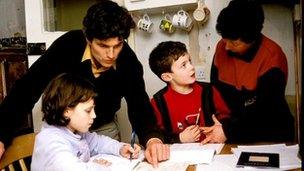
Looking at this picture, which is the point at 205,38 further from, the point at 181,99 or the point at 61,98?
the point at 61,98

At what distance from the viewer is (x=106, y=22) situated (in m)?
1.58

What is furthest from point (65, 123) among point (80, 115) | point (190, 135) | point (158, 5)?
point (158, 5)

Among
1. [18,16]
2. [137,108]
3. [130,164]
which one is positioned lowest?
[130,164]

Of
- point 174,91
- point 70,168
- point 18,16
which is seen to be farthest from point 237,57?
point 18,16

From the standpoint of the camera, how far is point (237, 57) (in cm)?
202

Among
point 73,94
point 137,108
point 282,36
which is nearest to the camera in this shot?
point 73,94

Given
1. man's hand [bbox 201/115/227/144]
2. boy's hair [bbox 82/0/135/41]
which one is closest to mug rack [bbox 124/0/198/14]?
boy's hair [bbox 82/0/135/41]

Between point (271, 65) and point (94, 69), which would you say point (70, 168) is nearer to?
point (94, 69)

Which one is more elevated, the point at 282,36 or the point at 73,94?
the point at 282,36

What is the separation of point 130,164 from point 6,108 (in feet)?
1.94

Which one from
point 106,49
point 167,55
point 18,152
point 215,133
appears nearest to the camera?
point 18,152

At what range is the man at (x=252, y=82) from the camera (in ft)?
5.90

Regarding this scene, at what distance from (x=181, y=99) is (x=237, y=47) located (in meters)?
0.39

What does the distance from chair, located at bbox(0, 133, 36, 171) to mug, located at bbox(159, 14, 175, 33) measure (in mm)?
1374
